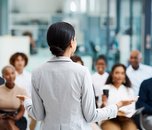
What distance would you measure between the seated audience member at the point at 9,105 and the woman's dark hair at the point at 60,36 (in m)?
2.56

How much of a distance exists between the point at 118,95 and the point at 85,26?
8.19 ft

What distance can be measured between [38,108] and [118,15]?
531cm

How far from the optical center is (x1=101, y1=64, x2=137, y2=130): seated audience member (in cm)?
454

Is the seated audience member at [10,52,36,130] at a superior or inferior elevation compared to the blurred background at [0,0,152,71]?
inferior

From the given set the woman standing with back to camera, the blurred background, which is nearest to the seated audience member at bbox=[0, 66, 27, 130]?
the blurred background

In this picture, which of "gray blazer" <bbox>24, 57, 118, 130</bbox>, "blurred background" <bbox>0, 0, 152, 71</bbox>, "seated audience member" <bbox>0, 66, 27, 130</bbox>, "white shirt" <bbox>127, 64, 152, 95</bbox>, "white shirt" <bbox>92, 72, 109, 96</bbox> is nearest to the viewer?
"gray blazer" <bbox>24, 57, 118, 130</bbox>

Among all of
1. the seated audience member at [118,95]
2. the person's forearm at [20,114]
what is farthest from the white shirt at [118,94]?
the person's forearm at [20,114]

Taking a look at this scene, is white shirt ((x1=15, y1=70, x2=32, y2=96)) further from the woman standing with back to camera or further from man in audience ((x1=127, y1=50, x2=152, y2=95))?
the woman standing with back to camera

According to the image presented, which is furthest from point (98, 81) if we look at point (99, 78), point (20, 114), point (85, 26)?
point (85, 26)

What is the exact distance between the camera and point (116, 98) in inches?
189

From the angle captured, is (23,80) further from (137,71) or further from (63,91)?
(63,91)

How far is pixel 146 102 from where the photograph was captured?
15.6ft

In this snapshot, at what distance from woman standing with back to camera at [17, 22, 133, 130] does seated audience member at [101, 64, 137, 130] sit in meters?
2.32

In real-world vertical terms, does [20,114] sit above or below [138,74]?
below
